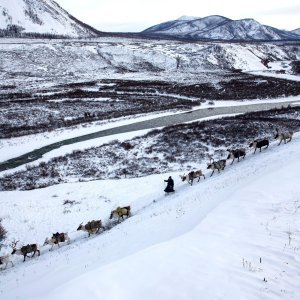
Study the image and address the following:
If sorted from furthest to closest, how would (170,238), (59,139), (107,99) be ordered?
(107,99), (59,139), (170,238)

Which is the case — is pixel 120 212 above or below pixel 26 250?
above

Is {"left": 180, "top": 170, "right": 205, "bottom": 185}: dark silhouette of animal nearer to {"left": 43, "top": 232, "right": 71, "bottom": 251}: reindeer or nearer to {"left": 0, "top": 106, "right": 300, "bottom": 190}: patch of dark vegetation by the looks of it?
{"left": 0, "top": 106, "right": 300, "bottom": 190}: patch of dark vegetation

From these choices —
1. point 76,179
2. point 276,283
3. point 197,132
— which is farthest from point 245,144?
point 276,283

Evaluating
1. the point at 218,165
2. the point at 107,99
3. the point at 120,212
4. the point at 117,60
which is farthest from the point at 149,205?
the point at 117,60

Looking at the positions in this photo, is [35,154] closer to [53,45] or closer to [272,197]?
[272,197]

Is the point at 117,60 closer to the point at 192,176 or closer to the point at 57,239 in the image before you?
the point at 192,176

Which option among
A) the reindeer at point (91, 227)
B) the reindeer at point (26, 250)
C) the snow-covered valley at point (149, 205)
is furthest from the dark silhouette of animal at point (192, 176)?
the reindeer at point (26, 250)
